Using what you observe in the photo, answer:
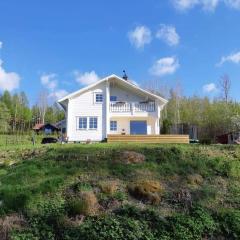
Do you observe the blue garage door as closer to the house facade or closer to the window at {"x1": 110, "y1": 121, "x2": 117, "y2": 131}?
the house facade

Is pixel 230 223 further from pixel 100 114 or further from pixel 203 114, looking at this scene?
pixel 203 114

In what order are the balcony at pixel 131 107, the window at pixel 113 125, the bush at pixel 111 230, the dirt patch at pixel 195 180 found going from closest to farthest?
1. the bush at pixel 111 230
2. the dirt patch at pixel 195 180
3. the balcony at pixel 131 107
4. the window at pixel 113 125

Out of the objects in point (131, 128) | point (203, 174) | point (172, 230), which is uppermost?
point (131, 128)

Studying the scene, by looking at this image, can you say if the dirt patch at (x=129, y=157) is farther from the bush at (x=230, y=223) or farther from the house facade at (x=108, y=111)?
the house facade at (x=108, y=111)

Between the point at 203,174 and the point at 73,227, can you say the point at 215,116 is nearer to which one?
the point at 203,174

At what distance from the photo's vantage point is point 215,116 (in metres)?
58.1

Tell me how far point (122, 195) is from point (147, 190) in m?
0.99

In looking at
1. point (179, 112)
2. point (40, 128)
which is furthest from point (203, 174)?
point (40, 128)

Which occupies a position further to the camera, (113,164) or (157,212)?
(113,164)

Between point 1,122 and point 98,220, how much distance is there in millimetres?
61775

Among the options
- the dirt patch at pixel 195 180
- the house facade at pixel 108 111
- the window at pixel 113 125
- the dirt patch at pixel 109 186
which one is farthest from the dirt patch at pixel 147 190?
the window at pixel 113 125

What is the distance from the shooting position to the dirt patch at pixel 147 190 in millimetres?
16484

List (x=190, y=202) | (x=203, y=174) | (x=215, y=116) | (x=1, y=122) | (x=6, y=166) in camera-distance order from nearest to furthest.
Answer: (x=190, y=202)
(x=203, y=174)
(x=6, y=166)
(x=215, y=116)
(x=1, y=122)

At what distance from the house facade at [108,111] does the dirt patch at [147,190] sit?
23.6 meters
